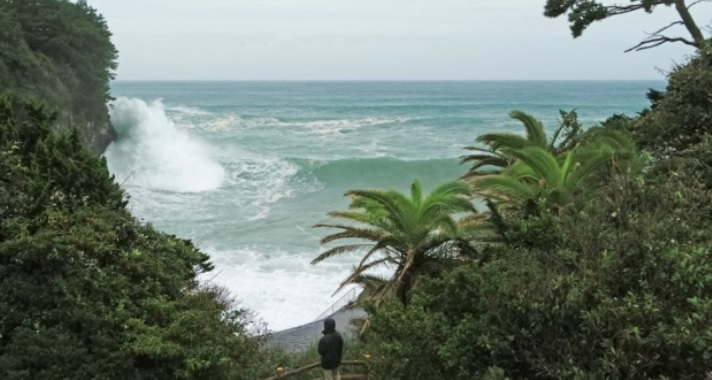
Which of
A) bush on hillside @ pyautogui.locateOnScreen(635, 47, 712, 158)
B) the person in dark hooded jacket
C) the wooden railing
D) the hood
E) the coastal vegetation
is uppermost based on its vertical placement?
bush on hillside @ pyautogui.locateOnScreen(635, 47, 712, 158)

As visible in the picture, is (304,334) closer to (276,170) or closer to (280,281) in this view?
(280,281)

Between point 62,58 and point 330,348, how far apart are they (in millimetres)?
36588

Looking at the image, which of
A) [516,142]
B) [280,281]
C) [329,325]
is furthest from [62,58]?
[329,325]

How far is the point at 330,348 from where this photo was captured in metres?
7.90

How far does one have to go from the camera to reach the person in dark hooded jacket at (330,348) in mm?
7879

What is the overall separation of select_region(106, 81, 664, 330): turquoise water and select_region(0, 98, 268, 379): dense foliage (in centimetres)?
905

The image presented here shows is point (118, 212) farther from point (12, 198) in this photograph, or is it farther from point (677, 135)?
point (677, 135)

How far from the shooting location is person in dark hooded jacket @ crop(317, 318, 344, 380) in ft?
25.8

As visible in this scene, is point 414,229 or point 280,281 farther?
point 280,281

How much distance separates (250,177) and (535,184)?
3214 cm

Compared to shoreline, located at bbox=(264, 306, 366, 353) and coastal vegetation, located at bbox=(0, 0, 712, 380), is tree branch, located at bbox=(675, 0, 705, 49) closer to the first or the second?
coastal vegetation, located at bbox=(0, 0, 712, 380)

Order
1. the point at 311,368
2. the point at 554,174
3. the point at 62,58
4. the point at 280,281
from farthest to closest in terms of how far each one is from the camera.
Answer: the point at 62,58 < the point at 280,281 < the point at 554,174 < the point at 311,368

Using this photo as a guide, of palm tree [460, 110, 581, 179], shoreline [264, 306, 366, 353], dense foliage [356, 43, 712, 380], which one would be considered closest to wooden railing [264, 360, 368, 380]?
dense foliage [356, 43, 712, 380]

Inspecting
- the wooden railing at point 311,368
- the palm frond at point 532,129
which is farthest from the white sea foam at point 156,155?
the wooden railing at point 311,368
